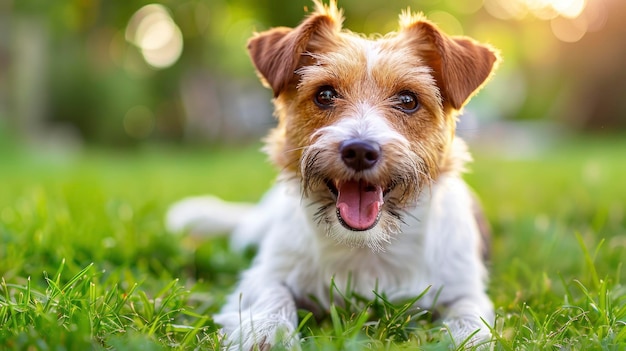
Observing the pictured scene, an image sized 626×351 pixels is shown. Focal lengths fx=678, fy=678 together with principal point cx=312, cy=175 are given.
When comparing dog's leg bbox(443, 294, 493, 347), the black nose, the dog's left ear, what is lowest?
dog's leg bbox(443, 294, 493, 347)

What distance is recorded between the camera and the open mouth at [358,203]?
3.06 metres

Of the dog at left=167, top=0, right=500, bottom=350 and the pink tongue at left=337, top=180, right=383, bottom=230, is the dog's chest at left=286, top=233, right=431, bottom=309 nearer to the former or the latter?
the dog at left=167, top=0, right=500, bottom=350

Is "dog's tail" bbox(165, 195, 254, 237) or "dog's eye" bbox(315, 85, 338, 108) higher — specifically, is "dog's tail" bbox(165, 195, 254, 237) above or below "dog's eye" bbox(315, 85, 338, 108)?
below

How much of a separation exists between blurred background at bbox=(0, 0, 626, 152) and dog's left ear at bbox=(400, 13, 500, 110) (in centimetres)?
1274

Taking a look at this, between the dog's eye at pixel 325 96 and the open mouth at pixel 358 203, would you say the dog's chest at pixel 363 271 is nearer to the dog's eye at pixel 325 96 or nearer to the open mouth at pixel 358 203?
the open mouth at pixel 358 203

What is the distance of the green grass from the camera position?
254 centimetres

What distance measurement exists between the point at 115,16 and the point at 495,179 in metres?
16.2

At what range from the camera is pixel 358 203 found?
122 inches

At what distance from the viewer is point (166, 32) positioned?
944 inches

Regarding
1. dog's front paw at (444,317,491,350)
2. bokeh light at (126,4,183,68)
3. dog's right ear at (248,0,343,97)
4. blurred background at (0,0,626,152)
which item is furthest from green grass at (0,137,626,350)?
bokeh light at (126,4,183,68)

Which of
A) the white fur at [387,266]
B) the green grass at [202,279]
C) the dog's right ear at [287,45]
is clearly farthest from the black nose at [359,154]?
the dog's right ear at [287,45]

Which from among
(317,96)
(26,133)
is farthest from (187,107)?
(317,96)

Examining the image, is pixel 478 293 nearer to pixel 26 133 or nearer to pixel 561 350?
pixel 561 350

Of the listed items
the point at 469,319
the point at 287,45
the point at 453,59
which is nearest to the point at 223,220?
the point at 287,45
